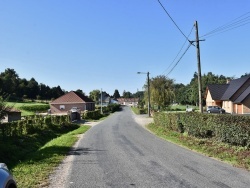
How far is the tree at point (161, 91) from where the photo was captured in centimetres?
→ 6919

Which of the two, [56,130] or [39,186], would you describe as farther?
[56,130]

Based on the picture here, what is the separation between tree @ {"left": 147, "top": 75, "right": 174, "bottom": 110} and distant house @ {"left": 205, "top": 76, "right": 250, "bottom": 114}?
28.9ft

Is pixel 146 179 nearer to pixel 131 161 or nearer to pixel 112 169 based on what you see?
pixel 112 169

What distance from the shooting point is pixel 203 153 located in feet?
50.3

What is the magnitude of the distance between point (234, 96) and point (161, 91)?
45.7 feet

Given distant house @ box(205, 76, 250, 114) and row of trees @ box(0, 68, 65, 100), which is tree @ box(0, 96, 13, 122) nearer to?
distant house @ box(205, 76, 250, 114)

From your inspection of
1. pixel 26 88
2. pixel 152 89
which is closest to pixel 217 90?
pixel 152 89

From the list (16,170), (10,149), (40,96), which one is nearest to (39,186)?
(16,170)

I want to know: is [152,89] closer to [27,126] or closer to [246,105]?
[246,105]

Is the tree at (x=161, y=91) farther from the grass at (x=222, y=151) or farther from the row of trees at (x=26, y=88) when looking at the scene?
the row of trees at (x=26, y=88)

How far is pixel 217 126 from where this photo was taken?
17156 millimetres

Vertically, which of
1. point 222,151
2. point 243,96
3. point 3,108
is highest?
point 243,96

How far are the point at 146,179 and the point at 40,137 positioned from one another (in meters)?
19.6

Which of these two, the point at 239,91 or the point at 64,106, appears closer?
the point at 239,91
